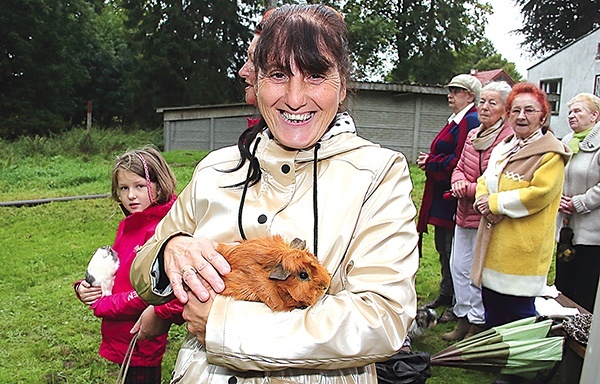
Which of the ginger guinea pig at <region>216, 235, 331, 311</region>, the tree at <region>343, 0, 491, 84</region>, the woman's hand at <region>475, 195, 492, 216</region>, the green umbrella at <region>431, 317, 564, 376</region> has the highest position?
the tree at <region>343, 0, 491, 84</region>

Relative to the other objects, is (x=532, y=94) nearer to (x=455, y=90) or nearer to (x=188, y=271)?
(x=455, y=90)

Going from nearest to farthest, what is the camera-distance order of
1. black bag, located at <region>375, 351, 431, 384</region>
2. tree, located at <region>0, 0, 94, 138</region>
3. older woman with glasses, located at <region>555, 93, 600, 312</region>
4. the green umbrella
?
black bag, located at <region>375, 351, 431, 384</region>
the green umbrella
older woman with glasses, located at <region>555, 93, 600, 312</region>
tree, located at <region>0, 0, 94, 138</region>

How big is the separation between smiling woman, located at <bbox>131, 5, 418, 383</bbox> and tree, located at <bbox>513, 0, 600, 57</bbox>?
3830 centimetres

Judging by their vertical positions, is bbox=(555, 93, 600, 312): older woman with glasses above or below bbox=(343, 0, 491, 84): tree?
below

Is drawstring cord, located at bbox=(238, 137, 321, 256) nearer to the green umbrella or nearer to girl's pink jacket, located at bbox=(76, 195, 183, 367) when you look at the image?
girl's pink jacket, located at bbox=(76, 195, 183, 367)

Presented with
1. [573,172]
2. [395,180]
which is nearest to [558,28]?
[573,172]

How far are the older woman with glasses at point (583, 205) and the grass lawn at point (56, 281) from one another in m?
1.28

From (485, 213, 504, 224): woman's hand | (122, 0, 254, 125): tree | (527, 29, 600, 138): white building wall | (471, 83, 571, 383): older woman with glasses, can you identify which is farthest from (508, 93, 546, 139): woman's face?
(122, 0, 254, 125): tree

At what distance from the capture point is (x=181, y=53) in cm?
3244

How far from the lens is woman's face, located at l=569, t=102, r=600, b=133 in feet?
16.5

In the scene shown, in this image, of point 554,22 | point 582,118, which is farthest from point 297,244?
point 554,22

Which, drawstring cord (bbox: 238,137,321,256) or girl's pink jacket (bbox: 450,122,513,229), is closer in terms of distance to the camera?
drawstring cord (bbox: 238,137,321,256)

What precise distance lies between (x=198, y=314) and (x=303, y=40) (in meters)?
0.81

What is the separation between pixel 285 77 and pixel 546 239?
323cm
